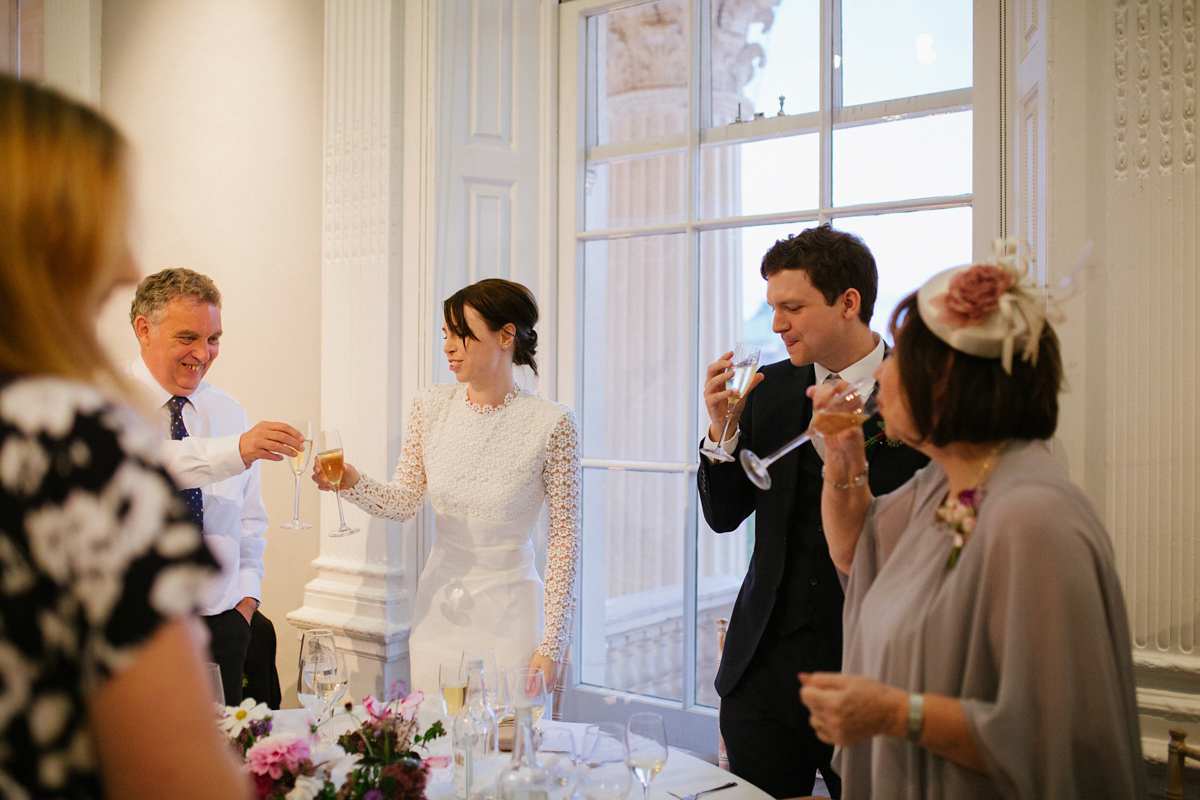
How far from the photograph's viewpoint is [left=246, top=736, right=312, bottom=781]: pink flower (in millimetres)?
1398

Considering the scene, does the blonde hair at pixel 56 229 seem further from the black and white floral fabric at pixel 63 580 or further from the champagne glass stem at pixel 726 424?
the champagne glass stem at pixel 726 424

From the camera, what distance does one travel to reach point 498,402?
8.73 feet

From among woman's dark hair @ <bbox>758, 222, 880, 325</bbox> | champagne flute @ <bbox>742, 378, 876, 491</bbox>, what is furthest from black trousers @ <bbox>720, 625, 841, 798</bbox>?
A: woman's dark hair @ <bbox>758, 222, 880, 325</bbox>

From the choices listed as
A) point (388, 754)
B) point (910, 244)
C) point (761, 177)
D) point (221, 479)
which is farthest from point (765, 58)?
point (388, 754)

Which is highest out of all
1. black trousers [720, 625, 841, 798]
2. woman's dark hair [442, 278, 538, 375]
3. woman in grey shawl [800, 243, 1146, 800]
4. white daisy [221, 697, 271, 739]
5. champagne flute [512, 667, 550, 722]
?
woman's dark hair [442, 278, 538, 375]

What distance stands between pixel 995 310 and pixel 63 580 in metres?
1.21

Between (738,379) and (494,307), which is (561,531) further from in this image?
(738,379)

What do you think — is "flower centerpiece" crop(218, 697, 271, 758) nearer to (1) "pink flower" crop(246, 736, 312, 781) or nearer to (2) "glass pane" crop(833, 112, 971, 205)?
(1) "pink flower" crop(246, 736, 312, 781)

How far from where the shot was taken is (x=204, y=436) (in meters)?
2.76

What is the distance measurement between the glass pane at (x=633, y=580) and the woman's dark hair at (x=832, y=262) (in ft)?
3.86

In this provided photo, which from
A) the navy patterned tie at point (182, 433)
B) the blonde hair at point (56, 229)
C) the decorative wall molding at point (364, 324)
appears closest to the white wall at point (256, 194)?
the decorative wall molding at point (364, 324)

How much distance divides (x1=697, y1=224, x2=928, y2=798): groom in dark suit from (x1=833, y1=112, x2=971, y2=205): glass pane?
2.49ft

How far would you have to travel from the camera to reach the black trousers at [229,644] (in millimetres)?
2580

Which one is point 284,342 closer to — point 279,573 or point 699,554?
point 279,573
